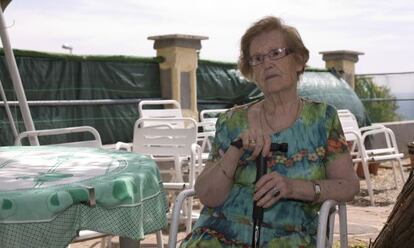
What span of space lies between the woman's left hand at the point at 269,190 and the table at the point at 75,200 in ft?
1.19

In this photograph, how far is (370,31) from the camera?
6.22 m

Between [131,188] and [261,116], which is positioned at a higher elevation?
[261,116]

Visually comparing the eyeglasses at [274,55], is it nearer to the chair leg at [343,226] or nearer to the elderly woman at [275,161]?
the elderly woman at [275,161]

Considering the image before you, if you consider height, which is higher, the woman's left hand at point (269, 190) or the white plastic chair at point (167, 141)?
the white plastic chair at point (167, 141)

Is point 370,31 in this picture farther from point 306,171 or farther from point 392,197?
point 306,171

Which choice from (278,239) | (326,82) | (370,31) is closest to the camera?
(278,239)

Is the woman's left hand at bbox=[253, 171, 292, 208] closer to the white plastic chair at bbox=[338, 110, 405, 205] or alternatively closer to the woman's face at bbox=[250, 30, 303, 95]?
the woman's face at bbox=[250, 30, 303, 95]

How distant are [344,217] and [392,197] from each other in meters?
5.07

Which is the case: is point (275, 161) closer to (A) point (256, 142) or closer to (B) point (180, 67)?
(A) point (256, 142)

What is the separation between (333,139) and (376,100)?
1080 cm

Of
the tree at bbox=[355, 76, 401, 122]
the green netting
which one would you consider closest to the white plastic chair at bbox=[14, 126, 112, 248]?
the green netting

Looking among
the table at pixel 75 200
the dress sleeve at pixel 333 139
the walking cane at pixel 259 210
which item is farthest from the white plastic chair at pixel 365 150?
the table at pixel 75 200

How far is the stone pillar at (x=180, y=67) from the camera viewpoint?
26.9 ft

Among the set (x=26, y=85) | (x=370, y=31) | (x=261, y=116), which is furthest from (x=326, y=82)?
(x=261, y=116)
